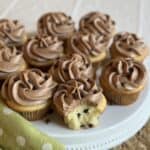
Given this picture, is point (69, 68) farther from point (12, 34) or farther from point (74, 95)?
point (12, 34)

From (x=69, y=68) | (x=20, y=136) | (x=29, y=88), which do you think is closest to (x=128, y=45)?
(x=69, y=68)

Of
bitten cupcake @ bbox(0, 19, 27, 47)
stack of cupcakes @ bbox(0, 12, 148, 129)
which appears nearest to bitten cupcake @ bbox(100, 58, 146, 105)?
stack of cupcakes @ bbox(0, 12, 148, 129)

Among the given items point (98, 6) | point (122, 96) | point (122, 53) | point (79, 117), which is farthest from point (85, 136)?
point (98, 6)

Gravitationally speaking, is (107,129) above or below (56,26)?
below

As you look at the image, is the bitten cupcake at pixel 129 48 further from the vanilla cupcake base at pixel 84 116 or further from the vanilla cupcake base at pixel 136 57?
the vanilla cupcake base at pixel 84 116

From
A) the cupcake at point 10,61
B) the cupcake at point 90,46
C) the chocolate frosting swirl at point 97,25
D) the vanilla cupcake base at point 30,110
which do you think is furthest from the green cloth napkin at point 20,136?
the chocolate frosting swirl at point 97,25
